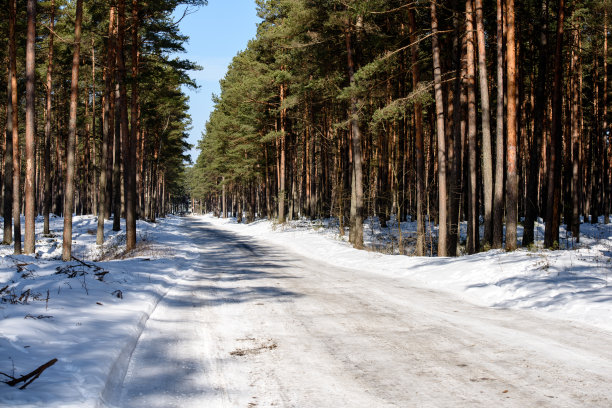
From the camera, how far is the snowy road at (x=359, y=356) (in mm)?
3535

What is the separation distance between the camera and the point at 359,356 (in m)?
4.57

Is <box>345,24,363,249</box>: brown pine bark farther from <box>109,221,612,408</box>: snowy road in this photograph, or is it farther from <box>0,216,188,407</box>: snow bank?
<box>109,221,612,408</box>: snowy road

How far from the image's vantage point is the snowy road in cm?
354

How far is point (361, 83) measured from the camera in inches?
646

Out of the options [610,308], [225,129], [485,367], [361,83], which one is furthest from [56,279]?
[225,129]

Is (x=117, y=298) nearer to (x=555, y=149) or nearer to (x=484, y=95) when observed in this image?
(x=484, y=95)

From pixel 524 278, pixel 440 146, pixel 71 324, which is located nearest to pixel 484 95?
pixel 440 146

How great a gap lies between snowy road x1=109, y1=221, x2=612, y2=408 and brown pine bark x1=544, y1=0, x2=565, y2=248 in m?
10.2

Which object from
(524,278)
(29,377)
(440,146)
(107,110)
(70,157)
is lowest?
(524,278)

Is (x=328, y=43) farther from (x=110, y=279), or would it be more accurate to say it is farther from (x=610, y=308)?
(x=610, y=308)

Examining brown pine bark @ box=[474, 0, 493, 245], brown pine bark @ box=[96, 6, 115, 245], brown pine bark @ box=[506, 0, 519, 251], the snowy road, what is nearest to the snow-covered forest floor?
the snowy road

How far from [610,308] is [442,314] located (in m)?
2.35

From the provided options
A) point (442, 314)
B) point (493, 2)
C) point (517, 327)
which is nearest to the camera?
point (517, 327)

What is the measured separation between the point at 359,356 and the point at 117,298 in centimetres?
468
